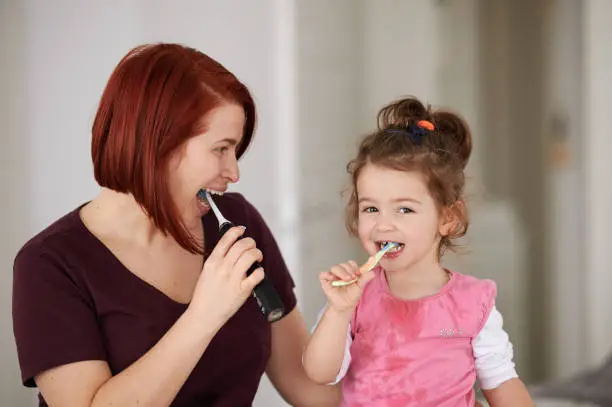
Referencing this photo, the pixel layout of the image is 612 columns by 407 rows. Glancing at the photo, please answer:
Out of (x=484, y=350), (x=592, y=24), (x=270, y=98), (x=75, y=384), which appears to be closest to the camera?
(x=75, y=384)

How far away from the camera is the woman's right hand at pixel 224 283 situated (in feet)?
3.38

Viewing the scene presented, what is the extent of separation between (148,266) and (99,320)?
0.12m

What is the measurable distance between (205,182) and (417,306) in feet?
1.25

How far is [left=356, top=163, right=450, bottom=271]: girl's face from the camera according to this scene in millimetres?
1138

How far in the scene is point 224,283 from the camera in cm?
104

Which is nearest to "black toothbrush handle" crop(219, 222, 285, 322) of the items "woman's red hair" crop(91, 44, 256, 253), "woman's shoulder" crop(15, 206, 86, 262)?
"woman's red hair" crop(91, 44, 256, 253)

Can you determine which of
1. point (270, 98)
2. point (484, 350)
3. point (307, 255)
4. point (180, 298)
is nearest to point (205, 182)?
point (180, 298)

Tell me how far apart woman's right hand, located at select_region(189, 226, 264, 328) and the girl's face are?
0.65 feet

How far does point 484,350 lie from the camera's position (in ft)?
3.80

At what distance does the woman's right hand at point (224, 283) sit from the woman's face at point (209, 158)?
13cm

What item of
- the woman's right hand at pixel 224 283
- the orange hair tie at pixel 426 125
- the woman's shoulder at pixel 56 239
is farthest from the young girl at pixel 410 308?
the woman's shoulder at pixel 56 239

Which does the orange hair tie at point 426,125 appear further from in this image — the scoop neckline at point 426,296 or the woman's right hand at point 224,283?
the woman's right hand at point 224,283

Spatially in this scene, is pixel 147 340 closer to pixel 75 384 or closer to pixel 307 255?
pixel 75 384

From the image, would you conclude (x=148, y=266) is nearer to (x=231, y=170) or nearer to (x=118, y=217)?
(x=118, y=217)
